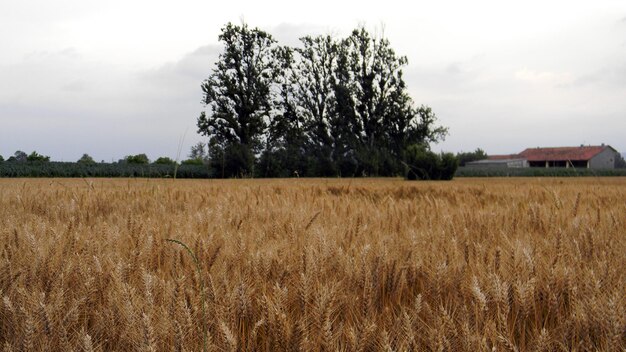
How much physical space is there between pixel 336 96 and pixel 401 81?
4896 millimetres

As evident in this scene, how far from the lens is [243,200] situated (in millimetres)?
4117

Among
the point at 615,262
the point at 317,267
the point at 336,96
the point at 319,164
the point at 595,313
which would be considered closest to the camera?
the point at 595,313

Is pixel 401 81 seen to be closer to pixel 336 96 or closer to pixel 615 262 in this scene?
pixel 336 96

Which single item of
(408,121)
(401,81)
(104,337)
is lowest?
(104,337)

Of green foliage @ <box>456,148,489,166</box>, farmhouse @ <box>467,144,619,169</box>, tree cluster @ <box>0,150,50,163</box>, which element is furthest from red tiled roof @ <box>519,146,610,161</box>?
tree cluster @ <box>0,150,50,163</box>

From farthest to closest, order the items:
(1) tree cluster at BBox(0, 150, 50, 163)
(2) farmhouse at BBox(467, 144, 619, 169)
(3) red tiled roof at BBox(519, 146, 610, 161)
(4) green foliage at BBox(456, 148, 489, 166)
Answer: (4) green foliage at BBox(456, 148, 489, 166) < (3) red tiled roof at BBox(519, 146, 610, 161) < (2) farmhouse at BBox(467, 144, 619, 169) < (1) tree cluster at BBox(0, 150, 50, 163)

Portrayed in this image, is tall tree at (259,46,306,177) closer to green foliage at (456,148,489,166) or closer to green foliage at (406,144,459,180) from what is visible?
green foliage at (406,144,459,180)

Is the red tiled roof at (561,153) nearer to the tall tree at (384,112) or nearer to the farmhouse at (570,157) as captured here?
the farmhouse at (570,157)

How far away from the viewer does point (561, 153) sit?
72.1 m

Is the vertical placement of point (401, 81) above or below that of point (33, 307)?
above

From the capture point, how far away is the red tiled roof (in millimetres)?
69000

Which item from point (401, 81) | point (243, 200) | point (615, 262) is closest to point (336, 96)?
point (401, 81)

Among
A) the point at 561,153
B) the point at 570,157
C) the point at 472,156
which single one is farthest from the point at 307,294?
the point at 472,156

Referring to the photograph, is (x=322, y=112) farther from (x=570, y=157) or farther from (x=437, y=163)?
(x=570, y=157)
